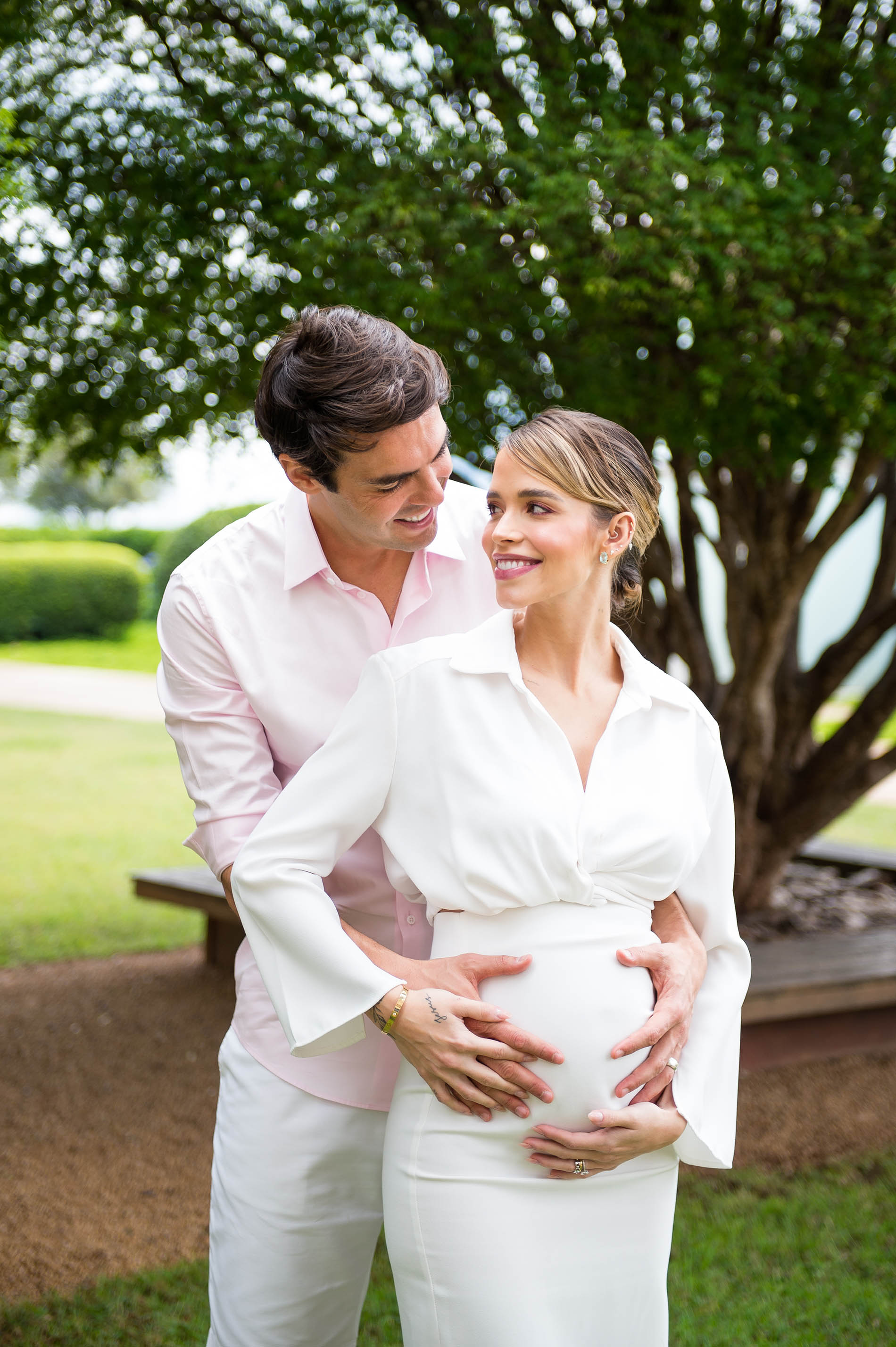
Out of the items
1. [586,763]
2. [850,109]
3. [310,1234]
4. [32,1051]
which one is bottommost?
[32,1051]

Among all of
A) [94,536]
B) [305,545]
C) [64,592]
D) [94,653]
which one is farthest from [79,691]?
[305,545]

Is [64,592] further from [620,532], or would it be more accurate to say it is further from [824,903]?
[620,532]

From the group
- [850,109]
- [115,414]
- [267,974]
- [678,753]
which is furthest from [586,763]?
[115,414]

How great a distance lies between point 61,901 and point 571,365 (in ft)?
17.9

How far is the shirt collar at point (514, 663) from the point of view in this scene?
203cm

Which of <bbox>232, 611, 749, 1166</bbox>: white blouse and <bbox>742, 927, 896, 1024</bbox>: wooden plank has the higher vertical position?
<bbox>232, 611, 749, 1166</bbox>: white blouse

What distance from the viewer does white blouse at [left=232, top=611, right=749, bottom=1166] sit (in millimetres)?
1930

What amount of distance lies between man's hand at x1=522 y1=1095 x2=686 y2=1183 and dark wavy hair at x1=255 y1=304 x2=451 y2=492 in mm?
1139

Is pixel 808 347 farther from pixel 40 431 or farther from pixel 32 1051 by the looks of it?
pixel 32 1051

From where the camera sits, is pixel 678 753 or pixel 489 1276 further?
pixel 678 753

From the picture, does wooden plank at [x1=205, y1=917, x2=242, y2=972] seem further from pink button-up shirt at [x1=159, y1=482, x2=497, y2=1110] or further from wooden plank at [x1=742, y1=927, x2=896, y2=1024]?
pink button-up shirt at [x1=159, y1=482, x2=497, y2=1110]

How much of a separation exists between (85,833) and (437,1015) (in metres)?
9.45

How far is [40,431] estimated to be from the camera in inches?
222

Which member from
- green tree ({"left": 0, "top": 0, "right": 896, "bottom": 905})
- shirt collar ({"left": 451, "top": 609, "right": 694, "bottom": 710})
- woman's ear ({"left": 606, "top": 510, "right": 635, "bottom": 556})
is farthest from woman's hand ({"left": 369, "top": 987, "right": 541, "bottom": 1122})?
green tree ({"left": 0, "top": 0, "right": 896, "bottom": 905})
